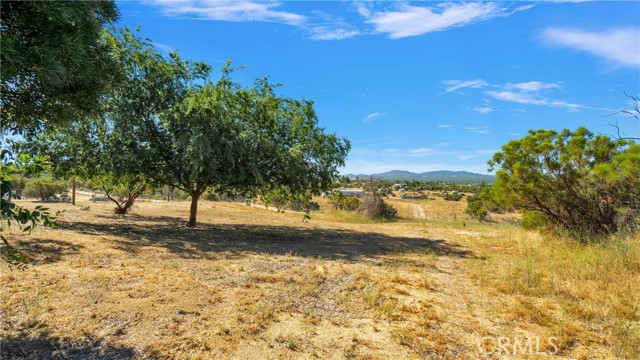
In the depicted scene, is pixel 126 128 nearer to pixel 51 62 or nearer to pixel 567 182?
pixel 51 62

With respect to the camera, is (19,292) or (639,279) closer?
(19,292)

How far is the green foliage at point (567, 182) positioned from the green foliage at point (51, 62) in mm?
12227

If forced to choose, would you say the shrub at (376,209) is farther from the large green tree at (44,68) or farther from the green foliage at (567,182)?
the large green tree at (44,68)

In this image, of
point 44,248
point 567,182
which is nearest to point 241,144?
point 44,248

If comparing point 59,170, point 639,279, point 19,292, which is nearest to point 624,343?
point 639,279

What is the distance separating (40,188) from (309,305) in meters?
40.3

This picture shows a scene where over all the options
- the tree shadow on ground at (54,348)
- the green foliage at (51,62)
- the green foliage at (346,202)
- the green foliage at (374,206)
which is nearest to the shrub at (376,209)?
the green foliage at (374,206)

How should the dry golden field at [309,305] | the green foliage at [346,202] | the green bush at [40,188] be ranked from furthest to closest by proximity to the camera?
1. the green bush at [40,188]
2. the green foliage at [346,202]
3. the dry golden field at [309,305]

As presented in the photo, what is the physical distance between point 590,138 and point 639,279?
6461mm

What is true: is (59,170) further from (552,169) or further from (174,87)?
(552,169)

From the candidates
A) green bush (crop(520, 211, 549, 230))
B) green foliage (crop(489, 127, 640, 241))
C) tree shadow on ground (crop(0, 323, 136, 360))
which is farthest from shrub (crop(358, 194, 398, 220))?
tree shadow on ground (crop(0, 323, 136, 360))

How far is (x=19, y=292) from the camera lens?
18.6ft

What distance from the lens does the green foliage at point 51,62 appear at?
3.90 metres

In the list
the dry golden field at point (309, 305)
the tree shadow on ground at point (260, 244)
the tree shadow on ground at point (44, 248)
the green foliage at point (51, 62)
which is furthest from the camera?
the tree shadow on ground at point (260, 244)
